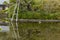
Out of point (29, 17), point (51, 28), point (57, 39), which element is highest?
point (29, 17)

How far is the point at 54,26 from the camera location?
6.07 ft

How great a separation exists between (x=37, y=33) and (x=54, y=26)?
0.70ft

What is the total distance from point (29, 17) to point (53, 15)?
11.3 inches

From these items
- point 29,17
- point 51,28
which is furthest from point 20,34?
point 51,28

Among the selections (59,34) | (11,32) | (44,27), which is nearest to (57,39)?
(59,34)

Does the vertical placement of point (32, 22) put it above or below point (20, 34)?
above

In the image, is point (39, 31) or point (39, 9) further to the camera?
point (39, 9)

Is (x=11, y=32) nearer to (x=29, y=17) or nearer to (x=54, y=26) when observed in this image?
(x=29, y=17)

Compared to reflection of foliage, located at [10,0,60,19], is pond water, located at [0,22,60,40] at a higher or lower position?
lower

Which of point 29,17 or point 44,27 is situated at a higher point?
point 29,17

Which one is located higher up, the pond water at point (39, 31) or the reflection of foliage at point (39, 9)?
the reflection of foliage at point (39, 9)

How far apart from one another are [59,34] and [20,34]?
18.1 inches

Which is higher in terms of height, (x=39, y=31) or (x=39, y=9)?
(x=39, y=9)

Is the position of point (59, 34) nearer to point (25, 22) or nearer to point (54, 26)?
point (54, 26)
